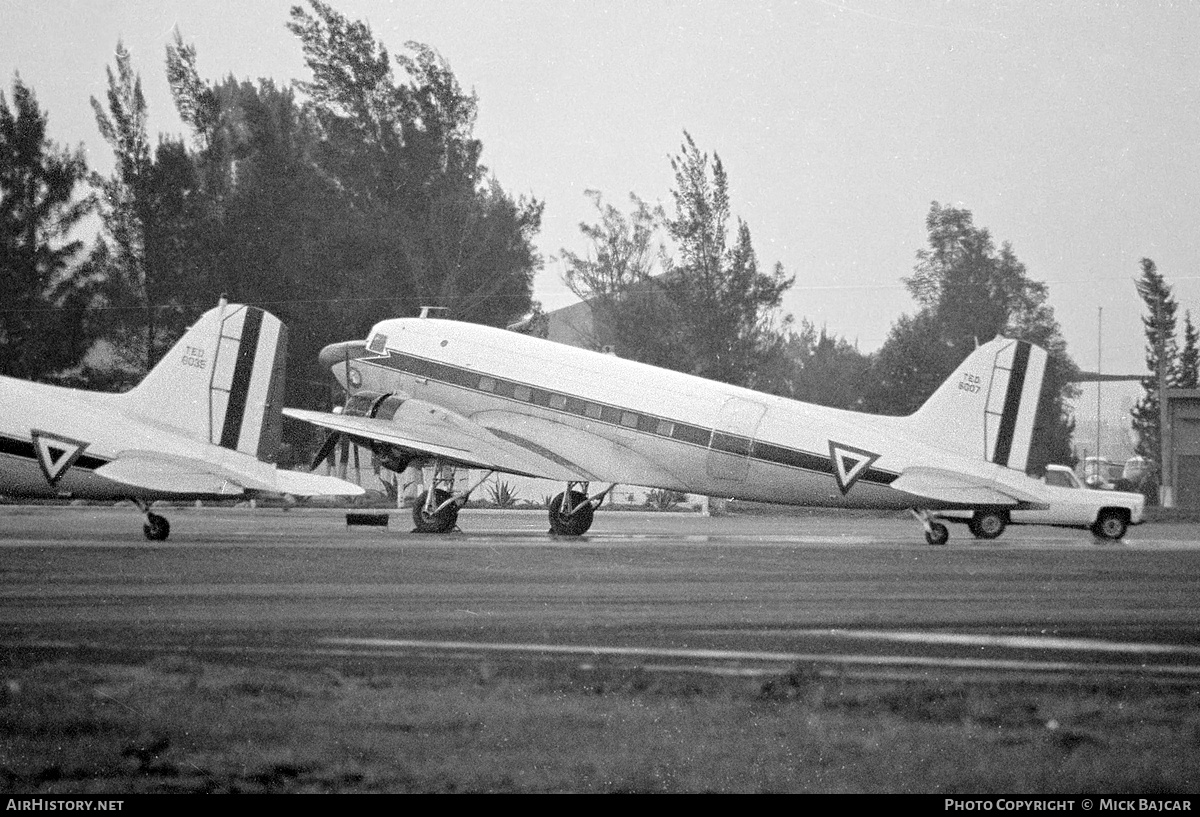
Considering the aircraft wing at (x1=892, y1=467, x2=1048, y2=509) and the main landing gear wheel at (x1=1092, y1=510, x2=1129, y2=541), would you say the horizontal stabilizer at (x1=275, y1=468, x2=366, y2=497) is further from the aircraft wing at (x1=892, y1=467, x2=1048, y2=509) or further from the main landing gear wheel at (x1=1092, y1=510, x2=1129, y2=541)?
the main landing gear wheel at (x1=1092, y1=510, x2=1129, y2=541)


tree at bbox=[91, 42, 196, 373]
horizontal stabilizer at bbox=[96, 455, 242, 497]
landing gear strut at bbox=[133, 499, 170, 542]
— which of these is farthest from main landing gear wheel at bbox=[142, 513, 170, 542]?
tree at bbox=[91, 42, 196, 373]

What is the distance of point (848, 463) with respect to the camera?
2373cm

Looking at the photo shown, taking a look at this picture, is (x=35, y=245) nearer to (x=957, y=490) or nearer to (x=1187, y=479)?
(x=957, y=490)

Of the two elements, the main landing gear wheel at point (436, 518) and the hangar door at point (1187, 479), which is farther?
the hangar door at point (1187, 479)

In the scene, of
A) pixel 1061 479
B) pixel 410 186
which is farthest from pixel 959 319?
pixel 1061 479

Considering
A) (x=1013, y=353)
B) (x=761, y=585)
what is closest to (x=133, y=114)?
(x=1013, y=353)

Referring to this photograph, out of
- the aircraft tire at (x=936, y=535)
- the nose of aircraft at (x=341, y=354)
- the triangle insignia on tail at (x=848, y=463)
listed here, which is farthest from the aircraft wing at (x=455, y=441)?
the aircraft tire at (x=936, y=535)

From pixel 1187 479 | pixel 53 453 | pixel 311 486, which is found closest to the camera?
pixel 53 453

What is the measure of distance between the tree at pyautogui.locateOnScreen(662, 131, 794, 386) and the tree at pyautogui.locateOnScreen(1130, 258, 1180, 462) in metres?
16.6

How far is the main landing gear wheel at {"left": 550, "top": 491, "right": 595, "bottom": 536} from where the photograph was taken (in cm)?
2548

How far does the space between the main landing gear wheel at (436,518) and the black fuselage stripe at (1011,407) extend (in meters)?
10.7

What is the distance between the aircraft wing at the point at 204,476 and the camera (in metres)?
21.0

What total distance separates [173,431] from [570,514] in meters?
7.87

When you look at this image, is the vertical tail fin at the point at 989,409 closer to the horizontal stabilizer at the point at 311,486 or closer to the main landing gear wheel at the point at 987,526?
the main landing gear wheel at the point at 987,526
